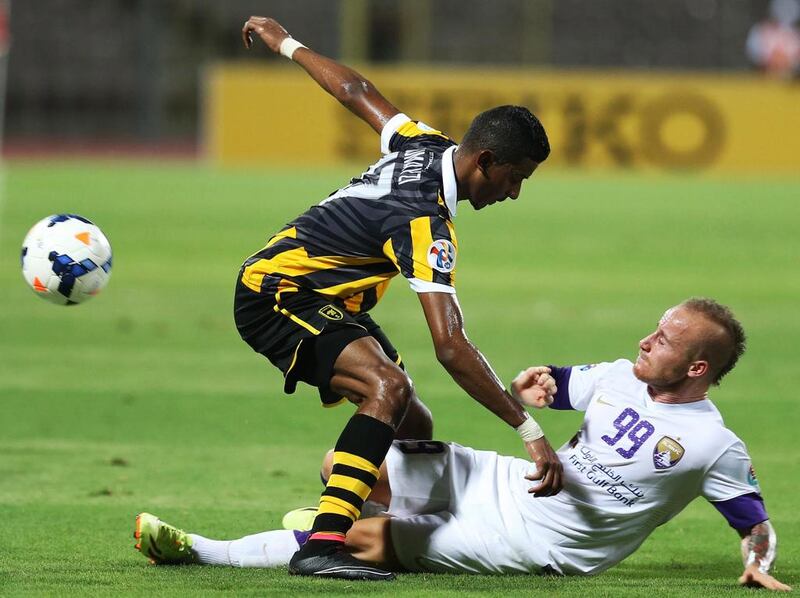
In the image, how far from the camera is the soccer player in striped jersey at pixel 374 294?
17.3ft

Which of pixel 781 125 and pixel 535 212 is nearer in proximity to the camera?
pixel 535 212

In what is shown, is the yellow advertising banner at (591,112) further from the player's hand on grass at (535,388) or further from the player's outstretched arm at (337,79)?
the player's hand on grass at (535,388)

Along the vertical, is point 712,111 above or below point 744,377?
above

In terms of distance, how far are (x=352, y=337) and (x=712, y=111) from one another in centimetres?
2699

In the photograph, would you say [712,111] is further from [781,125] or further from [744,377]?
[744,377]

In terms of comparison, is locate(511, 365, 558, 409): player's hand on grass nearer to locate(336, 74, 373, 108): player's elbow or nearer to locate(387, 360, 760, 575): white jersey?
locate(387, 360, 760, 575): white jersey

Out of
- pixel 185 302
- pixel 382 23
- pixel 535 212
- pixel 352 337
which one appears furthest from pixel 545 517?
pixel 382 23

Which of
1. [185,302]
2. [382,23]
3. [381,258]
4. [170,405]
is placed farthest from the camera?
[382,23]

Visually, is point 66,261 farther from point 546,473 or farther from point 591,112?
point 591,112

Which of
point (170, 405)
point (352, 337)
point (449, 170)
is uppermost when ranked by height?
point (449, 170)

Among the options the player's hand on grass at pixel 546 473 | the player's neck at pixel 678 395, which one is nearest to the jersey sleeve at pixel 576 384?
the player's neck at pixel 678 395

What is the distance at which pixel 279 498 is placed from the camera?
23.0 ft

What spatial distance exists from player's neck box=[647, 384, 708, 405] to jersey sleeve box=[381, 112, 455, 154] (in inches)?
56.5

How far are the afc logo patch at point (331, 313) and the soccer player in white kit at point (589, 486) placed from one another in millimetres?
546
